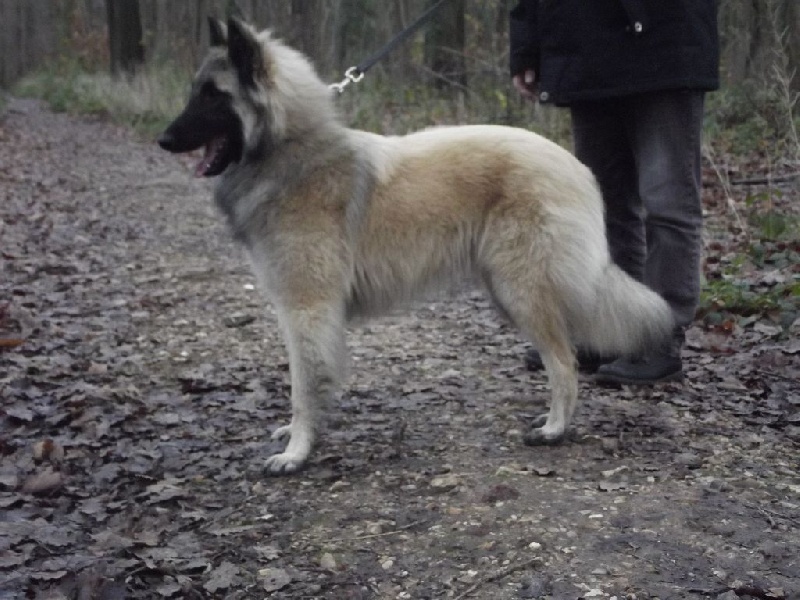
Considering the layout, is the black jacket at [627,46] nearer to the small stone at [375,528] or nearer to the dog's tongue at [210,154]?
the dog's tongue at [210,154]

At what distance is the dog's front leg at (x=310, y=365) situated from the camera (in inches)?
132

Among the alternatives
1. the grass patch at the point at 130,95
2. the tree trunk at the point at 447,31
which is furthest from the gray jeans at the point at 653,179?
the grass patch at the point at 130,95

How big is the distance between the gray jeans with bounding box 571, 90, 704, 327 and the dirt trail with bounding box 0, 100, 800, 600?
0.57m

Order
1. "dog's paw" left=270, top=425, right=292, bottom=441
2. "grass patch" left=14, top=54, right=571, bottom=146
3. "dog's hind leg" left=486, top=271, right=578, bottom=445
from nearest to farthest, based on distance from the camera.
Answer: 1. "dog's hind leg" left=486, top=271, right=578, bottom=445
2. "dog's paw" left=270, top=425, right=292, bottom=441
3. "grass patch" left=14, top=54, right=571, bottom=146

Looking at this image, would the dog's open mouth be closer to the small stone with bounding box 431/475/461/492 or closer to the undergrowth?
the undergrowth

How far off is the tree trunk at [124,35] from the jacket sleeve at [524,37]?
1921 centimetres

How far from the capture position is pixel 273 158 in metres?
3.45

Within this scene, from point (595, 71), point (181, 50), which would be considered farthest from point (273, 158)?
point (181, 50)

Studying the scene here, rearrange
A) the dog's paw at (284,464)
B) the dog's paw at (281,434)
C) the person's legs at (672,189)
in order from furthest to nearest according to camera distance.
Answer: the person's legs at (672,189) < the dog's paw at (281,434) < the dog's paw at (284,464)

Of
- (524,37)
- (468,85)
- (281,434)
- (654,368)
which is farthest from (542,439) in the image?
(468,85)

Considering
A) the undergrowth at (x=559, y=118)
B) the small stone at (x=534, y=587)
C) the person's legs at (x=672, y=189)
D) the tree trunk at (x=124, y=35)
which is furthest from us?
the tree trunk at (x=124, y=35)

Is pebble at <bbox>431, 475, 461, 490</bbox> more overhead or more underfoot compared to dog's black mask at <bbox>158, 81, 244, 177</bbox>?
more underfoot

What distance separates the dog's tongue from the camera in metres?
3.46

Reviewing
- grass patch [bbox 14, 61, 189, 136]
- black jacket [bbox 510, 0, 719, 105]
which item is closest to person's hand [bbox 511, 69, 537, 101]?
black jacket [bbox 510, 0, 719, 105]
